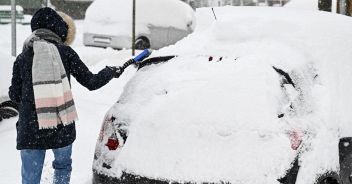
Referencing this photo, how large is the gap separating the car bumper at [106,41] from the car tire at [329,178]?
10862 millimetres

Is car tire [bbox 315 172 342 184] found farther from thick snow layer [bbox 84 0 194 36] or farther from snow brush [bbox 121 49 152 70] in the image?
thick snow layer [bbox 84 0 194 36]

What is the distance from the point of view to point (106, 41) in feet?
47.8

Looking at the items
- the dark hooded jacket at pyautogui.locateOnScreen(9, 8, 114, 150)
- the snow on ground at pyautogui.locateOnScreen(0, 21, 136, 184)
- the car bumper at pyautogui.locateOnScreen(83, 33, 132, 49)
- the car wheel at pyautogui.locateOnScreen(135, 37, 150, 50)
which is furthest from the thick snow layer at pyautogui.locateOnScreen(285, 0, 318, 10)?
the dark hooded jacket at pyautogui.locateOnScreen(9, 8, 114, 150)

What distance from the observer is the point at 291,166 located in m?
3.30

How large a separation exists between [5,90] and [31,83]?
310 cm

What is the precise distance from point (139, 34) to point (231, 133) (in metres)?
11.5

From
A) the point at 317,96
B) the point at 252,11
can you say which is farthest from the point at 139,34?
the point at 317,96

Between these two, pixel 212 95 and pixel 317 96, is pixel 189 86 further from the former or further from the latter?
pixel 317 96

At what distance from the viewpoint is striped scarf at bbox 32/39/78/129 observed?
370 centimetres

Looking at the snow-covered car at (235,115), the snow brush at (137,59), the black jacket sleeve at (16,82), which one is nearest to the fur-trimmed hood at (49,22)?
the black jacket sleeve at (16,82)

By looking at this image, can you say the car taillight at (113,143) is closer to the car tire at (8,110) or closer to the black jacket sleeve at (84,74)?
the black jacket sleeve at (84,74)

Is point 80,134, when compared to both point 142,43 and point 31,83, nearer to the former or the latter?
point 31,83

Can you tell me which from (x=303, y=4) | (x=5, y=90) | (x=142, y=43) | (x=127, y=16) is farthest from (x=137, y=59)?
(x=303, y=4)

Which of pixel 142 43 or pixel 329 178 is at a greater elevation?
pixel 329 178
